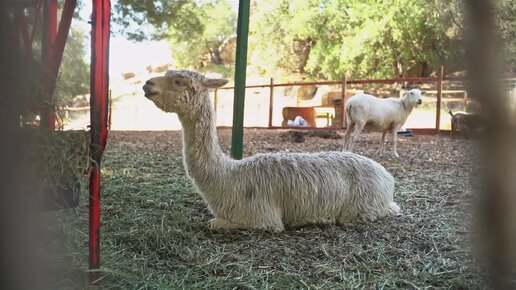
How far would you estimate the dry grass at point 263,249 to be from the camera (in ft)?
8.90

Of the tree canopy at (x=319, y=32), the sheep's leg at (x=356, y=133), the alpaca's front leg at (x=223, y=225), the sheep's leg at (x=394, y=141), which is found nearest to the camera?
the alpaca's front leg at (x=223, y=225)

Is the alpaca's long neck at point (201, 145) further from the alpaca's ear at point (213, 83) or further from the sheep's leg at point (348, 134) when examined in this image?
the sheep's leg at point (348, 134)

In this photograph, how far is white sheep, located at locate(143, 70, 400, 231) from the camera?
12.5 ft

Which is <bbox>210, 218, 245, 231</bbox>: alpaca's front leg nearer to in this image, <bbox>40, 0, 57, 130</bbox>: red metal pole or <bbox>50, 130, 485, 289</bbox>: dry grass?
<bbox>50, 130, 485, 289</bbox>: dry grass

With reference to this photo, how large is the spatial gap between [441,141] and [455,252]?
9.21 meters

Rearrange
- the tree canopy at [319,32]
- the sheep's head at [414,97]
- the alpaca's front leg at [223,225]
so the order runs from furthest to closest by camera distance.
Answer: the tree canopy at [319,32] → the sheep's head at [414,97] → the alpaca's front leg at [223,225]

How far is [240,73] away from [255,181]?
74.5 inches

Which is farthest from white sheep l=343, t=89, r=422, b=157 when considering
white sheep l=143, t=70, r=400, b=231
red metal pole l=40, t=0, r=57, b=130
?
red metal pole l=40, t=0, r=57, b=130

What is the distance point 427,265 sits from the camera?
300 centimetres

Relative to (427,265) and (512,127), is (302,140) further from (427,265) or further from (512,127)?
(512,127)

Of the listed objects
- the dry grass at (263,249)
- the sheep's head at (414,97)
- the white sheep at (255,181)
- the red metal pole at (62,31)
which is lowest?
the dry grass at (263,249)

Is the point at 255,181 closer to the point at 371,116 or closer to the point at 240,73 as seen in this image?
the point at 240,73

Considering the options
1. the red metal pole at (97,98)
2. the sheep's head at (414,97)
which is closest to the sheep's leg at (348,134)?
the sheep's head at (414,97)

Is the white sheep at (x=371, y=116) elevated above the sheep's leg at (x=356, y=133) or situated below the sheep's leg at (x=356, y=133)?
above
